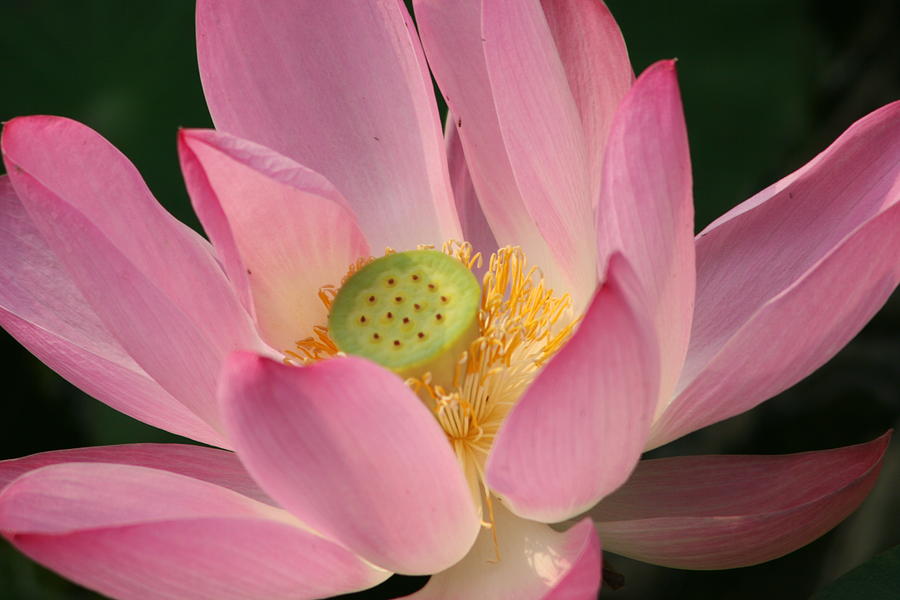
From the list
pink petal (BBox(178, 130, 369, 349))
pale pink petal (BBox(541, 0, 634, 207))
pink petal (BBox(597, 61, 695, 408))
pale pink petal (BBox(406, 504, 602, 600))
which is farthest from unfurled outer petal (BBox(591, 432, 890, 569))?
pink petal (BBox(178, 130, 369, 349))

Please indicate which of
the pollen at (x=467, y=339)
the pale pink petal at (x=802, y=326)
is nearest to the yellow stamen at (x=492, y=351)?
the pollen at (x=467, y=339)

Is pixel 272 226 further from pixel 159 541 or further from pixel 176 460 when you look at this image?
pixel 159 541

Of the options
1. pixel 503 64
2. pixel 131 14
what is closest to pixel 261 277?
pixel 503 64

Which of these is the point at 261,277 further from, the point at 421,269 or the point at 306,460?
the point at 306,460

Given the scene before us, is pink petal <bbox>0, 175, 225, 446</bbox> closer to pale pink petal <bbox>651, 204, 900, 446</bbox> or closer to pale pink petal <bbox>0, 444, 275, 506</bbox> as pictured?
pale pink petal <bbox>0, 444, 275, 506</bbox>

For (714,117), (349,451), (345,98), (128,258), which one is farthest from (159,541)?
(714,117)

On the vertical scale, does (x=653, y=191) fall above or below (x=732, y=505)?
above
